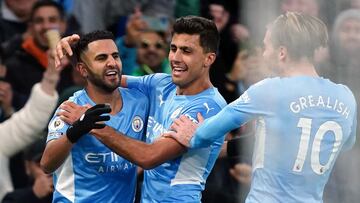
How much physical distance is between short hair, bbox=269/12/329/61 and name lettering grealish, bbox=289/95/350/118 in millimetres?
212

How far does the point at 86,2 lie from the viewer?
1104 cm

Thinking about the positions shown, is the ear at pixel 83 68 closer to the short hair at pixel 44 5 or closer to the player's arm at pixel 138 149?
the player's arm at pixel 138 149

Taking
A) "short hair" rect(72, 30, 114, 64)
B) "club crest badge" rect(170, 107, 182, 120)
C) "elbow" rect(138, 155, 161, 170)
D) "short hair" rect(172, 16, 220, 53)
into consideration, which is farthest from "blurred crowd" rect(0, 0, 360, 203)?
"short hair" rect(72, 30, 114, 64)

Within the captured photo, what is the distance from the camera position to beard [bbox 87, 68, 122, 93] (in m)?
7.51

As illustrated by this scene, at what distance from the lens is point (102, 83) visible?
753 cm

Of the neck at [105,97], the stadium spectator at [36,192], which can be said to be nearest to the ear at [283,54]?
the neck at [105,97]

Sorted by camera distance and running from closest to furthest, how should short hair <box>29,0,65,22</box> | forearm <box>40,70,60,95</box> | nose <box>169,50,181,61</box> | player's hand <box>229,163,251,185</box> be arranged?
nose <box>169,50,181,61</box>
player's hand <box>229,163,251,185</box>
forearm <box>40,70,60,95</box>
short hair <box>29,0,65,22</box>

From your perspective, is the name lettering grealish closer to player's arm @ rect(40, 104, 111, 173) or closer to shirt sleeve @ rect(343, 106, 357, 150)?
shirt sleeve @ rect(343, 106, 357, 150)

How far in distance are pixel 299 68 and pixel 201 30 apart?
2.97 ft

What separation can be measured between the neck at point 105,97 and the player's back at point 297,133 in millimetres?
1138

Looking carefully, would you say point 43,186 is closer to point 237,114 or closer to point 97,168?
point 97,168

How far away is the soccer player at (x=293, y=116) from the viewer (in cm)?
667

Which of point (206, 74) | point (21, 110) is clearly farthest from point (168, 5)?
Result: point (206, 74)

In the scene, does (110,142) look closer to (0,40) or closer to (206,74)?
(206,74)
